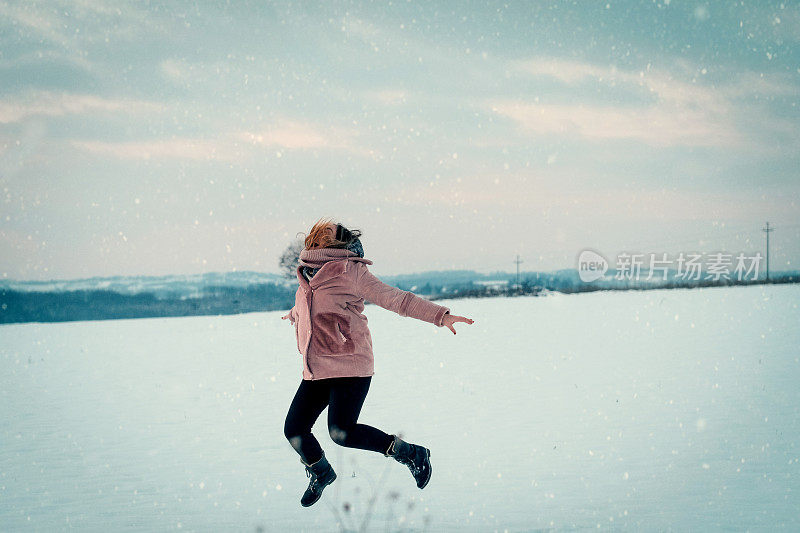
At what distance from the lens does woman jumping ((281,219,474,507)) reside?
408 cm

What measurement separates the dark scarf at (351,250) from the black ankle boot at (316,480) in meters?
1.10

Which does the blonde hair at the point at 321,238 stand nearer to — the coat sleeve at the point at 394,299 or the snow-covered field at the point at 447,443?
the coat sleeve at the point at 394,299

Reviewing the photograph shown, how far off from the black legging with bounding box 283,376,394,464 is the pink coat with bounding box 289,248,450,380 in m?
0.09

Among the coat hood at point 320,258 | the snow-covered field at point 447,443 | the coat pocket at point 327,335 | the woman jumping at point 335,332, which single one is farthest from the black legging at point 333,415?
the coat hood at point 320,258

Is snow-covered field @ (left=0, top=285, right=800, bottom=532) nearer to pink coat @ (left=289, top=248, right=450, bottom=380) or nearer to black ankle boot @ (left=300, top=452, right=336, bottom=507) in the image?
black ankle boot @ (left=300, top=452, right=336, bottom=507)

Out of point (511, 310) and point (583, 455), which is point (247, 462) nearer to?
point (583, 455)

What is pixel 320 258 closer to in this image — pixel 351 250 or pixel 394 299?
pixel 351 250

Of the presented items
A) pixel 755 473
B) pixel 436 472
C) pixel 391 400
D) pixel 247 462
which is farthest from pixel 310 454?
pixel 391 400

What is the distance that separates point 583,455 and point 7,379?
36.0 feet

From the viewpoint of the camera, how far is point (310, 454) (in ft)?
13.9

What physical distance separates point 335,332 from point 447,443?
258cm

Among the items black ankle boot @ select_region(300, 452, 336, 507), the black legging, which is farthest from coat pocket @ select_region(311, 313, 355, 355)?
black ankle boot @ select_region(300, 452, 336, 507)

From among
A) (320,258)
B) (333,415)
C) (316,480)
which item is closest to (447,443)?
(316,480)

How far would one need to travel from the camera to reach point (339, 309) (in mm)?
4086
